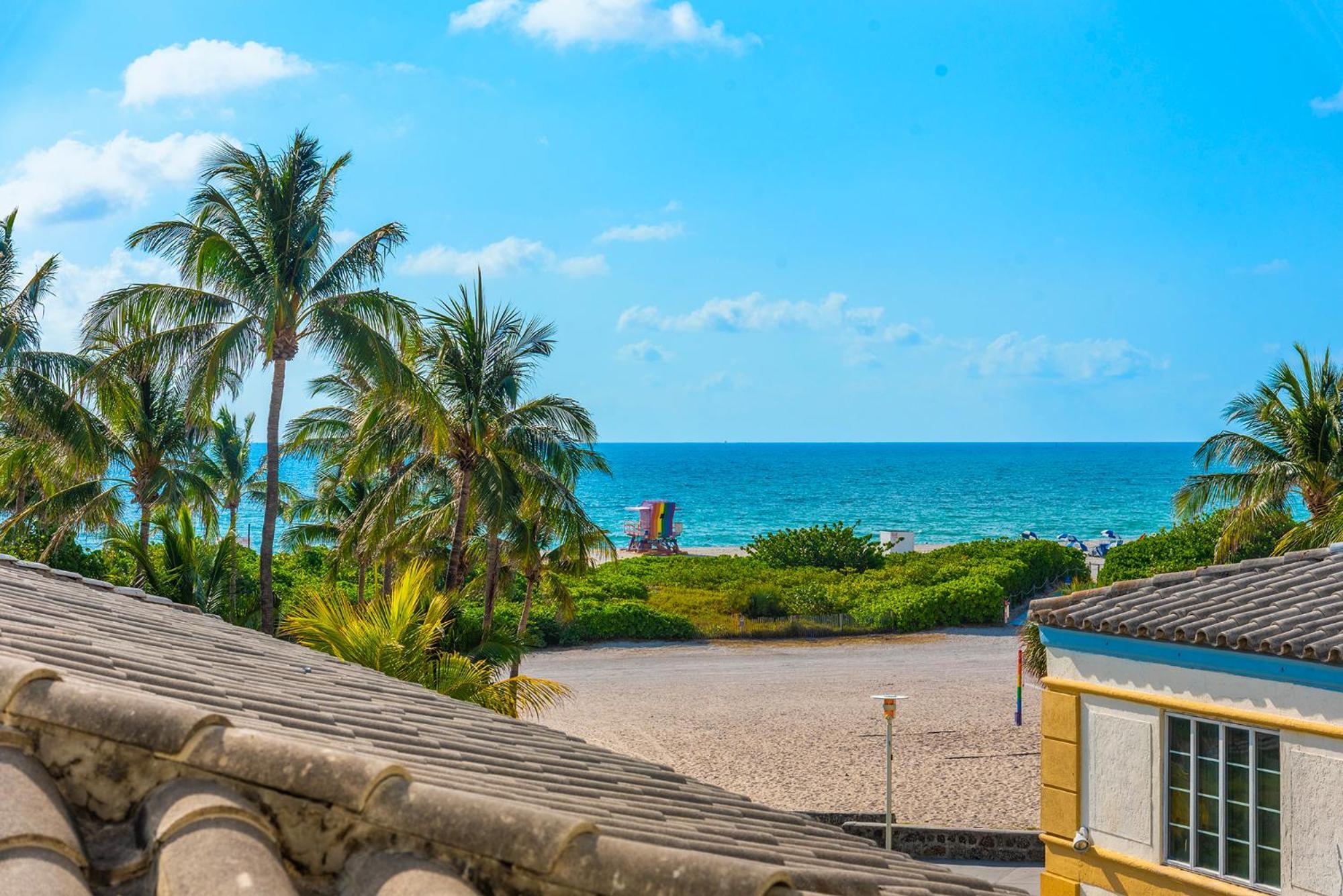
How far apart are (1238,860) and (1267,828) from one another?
0.42 metres

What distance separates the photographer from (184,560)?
784 inches

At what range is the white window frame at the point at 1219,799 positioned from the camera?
31.5 ft

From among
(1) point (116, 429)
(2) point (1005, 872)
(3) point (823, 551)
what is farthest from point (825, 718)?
(3) point (823, 551)

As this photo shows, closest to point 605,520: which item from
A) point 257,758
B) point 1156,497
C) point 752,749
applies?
point 1156,497

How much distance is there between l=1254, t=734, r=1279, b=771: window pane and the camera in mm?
9688

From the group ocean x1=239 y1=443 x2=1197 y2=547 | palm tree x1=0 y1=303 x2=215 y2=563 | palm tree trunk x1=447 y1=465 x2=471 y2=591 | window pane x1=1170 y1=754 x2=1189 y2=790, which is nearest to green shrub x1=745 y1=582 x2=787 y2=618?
palm tree x1=0 y1=303 x2=215 y2=563

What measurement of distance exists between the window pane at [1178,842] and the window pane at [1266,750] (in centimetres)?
96

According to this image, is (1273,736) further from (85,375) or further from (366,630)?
(85,375)

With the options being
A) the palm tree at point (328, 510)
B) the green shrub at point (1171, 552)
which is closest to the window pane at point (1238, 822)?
the palm tree at point (328, 510)

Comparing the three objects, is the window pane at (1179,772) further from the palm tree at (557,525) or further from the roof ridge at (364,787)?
the palm tree at (557,525)

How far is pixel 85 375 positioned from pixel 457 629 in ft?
30.4

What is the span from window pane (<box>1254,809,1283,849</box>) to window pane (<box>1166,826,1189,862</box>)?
722 millimetres

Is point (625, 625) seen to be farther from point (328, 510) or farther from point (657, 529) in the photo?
point (657, 529)

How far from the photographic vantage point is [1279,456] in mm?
24531
